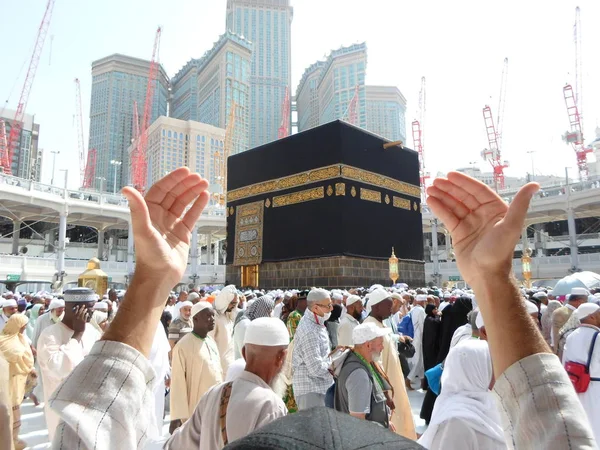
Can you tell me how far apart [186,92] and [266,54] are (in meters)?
15.1

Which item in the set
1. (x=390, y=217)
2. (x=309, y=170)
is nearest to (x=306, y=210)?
(x=309, y=170)

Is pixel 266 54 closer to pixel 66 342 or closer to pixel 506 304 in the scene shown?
pixel 66 342

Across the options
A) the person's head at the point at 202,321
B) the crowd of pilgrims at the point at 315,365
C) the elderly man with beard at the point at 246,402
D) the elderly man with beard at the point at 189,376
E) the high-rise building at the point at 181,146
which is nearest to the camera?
the elderly man with beard at the point at 246,402

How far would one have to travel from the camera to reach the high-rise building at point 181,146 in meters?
50.1

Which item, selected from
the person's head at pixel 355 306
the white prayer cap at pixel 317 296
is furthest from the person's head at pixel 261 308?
the white prayer cap at pixel 317 296

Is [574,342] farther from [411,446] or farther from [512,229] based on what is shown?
[411,446]

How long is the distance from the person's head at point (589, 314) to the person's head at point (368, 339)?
1510mm

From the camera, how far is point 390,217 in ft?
54.7

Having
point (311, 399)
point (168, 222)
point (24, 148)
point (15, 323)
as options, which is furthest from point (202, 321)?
point (24, 148)

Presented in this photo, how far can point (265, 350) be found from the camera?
5.40 feet

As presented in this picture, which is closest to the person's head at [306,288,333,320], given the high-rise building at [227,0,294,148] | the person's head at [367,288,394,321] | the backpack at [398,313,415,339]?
the person's head at [367,288,394,321]

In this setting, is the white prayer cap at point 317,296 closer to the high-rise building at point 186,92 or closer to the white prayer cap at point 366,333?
the white prayer cap at point 366,333

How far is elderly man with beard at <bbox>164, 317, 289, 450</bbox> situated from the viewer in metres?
1.39

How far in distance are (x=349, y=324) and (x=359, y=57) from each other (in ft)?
192
